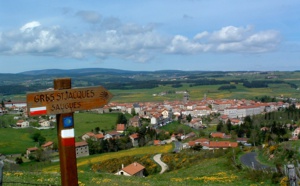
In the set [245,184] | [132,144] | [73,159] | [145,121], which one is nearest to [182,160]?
[245,184]

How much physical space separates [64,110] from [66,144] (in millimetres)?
610

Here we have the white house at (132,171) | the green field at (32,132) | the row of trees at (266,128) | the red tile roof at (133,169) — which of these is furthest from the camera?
the green field at (32,132)

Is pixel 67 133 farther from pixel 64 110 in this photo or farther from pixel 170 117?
pixel 170 117

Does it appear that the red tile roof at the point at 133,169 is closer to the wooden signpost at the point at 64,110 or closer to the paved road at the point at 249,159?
the paved road at the point at 249,159

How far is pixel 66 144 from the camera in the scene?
21.2 ft

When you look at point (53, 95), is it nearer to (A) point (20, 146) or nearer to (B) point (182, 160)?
(B) point (182, 160)

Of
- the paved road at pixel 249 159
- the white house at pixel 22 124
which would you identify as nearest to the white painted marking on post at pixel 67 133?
the paved road at pixel 249 159

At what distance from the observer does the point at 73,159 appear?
21.6 ft

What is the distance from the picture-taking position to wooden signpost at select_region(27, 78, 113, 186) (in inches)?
245

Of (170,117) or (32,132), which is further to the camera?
(170,117)

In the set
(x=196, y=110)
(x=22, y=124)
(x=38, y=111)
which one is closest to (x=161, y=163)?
(x=38, y=111)

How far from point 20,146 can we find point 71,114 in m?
78.8

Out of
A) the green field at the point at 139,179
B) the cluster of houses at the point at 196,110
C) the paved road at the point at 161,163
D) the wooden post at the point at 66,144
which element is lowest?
the cluster of houses at the point at 196,110

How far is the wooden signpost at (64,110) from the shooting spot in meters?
6.23
